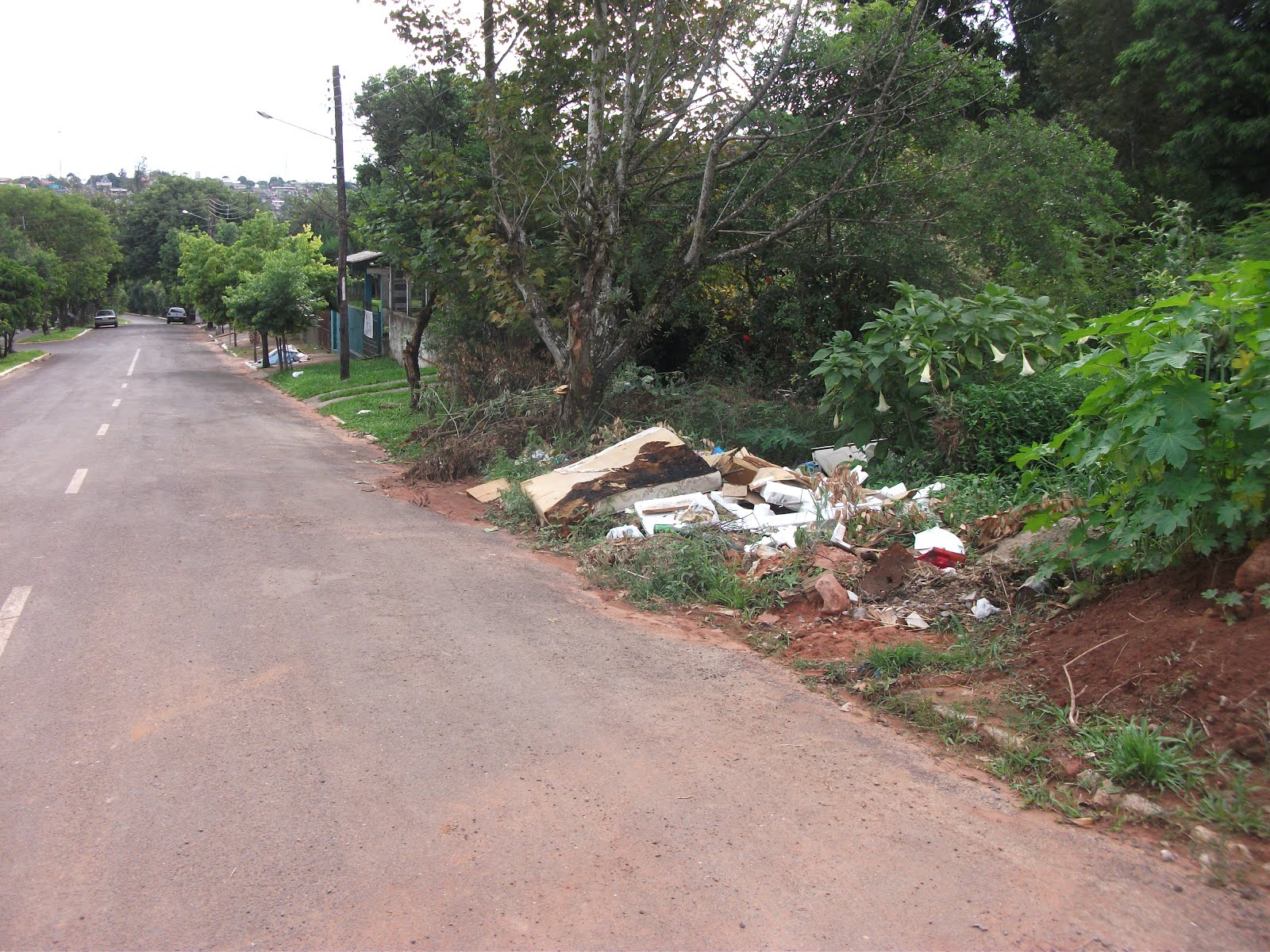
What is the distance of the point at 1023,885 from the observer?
12.1 feet

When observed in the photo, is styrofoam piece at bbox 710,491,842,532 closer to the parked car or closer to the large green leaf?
the large green leaf

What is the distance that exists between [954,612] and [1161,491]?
174 centimetres

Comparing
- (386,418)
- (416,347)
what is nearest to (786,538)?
(386,418)

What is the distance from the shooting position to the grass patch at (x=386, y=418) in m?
15.9

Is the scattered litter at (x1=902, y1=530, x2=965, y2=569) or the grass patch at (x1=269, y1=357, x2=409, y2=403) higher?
the scattered litter at (x1=902, y1=530, x2=965, y2=569)

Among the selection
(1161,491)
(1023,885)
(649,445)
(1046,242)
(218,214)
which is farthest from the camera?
(218,214)

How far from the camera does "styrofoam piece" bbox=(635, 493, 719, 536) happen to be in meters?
8.92

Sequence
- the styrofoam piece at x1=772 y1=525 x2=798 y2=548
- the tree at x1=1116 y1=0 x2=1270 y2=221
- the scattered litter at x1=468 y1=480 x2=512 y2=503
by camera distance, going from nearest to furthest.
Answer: the styrofoam piece at x1=772 y1=525 x2=798 y2=548 < the scattered litter at x1=468 y1=480 x2=512 y2=503 < the tree at x1=1116 y1=0 x2=1270 y2=221

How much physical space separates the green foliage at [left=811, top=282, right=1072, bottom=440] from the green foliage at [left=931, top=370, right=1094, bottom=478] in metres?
0.32

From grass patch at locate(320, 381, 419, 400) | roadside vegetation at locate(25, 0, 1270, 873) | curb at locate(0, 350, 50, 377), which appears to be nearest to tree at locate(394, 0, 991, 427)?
roadside vegetation at locate(25, 0, 1270, 873)

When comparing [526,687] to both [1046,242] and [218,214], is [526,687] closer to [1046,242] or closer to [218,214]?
[1046,242]

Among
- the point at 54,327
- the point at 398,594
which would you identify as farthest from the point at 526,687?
the point at 54,327

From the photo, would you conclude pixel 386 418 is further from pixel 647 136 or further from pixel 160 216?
pixel 160 216

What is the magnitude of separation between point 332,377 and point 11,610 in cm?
2277
